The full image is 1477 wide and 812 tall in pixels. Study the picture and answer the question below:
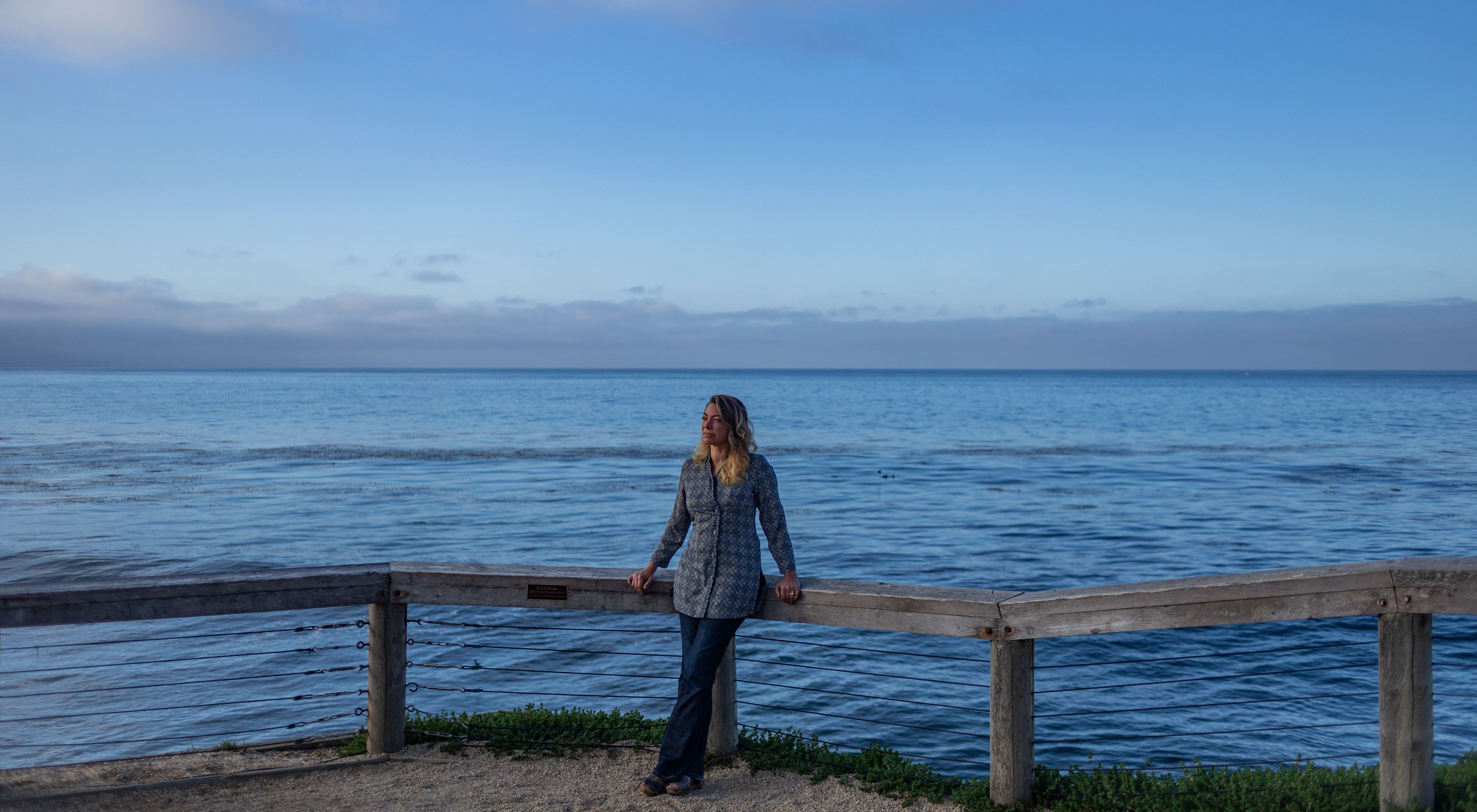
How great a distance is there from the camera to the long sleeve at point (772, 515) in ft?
17.7

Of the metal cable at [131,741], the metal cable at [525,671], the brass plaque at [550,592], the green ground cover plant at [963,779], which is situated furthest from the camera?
the metal cable at [131,741]

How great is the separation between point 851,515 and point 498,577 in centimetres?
1903

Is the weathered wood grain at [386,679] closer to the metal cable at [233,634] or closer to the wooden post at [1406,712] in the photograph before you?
the metal cable at [233,634]

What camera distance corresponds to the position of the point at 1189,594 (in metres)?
4.63

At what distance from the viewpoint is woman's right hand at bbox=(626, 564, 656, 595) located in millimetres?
5582

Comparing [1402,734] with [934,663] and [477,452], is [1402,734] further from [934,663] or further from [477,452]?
[477,452]

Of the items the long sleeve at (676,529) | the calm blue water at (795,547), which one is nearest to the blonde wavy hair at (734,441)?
the long sleeve at (676,529)

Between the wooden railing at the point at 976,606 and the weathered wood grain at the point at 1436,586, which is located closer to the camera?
the weathered wood grain at the point at 1436,586

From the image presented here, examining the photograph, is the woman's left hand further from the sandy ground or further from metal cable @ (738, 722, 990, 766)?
the sandy ground

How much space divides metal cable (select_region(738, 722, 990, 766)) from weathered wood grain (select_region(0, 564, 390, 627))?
7.71ft

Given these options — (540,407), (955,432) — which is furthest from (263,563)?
(540,407)

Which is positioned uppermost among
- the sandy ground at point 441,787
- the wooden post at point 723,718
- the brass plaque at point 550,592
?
the brass plaque at point 550,592

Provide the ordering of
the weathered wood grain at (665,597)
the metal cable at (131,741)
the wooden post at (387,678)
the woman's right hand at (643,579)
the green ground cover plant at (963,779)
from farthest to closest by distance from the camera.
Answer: the metal cable at (131,741) → the wooden post at (387,678) → the woman's right hand at (643,579) → the weathered wood grain at (665,597) → the green ground cover plant at (963,779)

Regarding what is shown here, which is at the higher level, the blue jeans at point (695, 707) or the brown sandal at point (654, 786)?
the blue jeans at point (695, 707)
